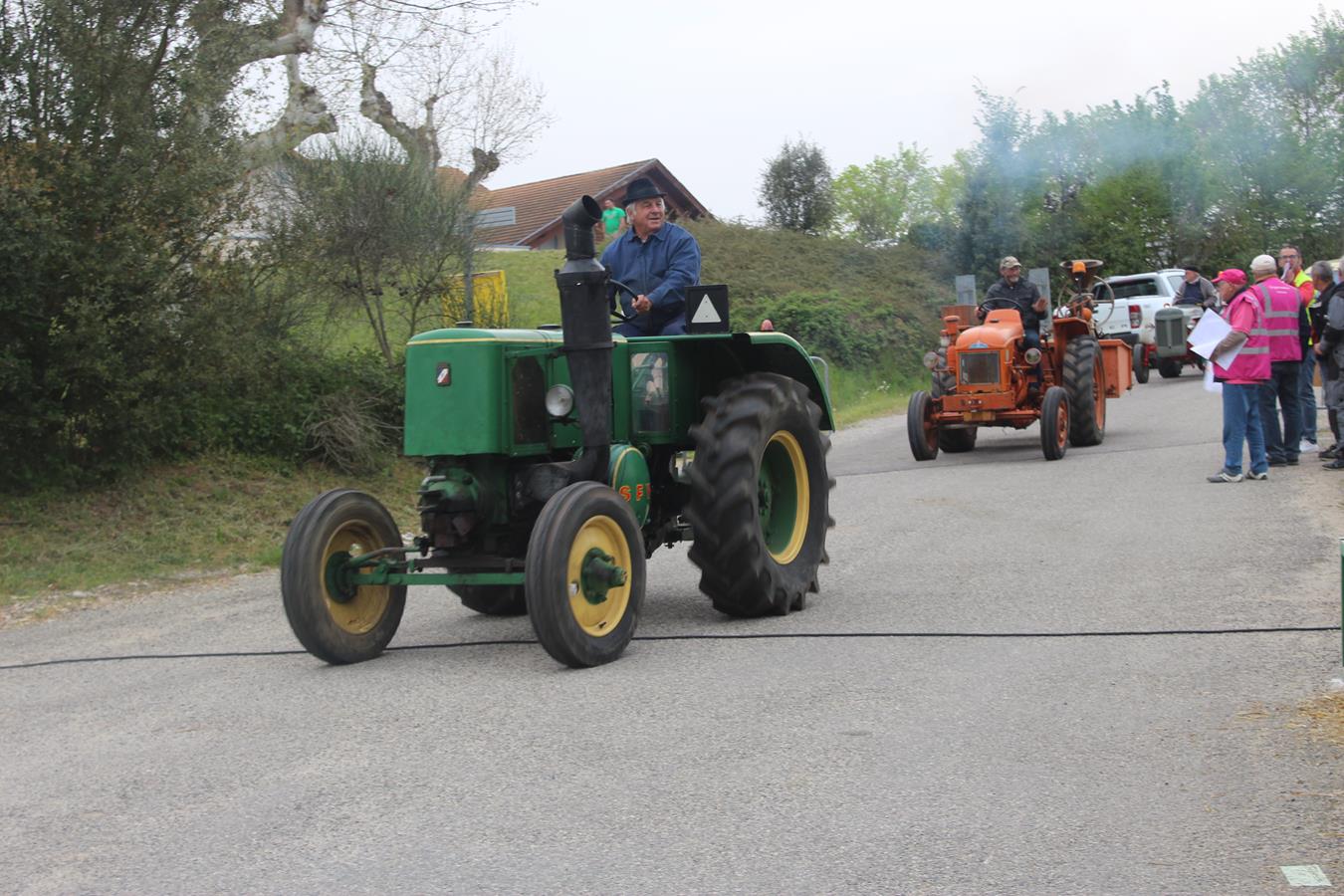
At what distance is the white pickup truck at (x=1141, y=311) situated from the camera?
26062 mm

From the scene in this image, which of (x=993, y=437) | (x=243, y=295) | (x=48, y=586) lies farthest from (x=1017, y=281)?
(x=48, y=586)

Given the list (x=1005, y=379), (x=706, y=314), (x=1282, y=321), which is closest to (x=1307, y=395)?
(x=1282, y=321)

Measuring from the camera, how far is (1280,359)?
1284 centimetres

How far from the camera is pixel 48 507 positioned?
453 inches

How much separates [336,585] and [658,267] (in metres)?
2.61

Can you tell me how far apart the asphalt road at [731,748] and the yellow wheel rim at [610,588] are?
258mm

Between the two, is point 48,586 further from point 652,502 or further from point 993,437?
point 993,437

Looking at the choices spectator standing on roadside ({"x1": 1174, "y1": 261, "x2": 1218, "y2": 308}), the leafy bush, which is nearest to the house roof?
the leafy bush

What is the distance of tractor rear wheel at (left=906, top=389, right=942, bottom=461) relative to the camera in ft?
52.1

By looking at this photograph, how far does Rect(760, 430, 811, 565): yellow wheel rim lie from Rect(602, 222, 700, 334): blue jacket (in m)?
0.95

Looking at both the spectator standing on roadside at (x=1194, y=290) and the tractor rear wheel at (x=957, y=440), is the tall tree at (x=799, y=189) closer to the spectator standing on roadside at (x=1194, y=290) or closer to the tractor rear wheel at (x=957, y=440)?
the spectator standing on roadside at (x=1194, y=290)

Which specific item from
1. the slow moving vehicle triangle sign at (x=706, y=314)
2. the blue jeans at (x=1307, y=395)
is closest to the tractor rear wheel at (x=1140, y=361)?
the blue jeans at (x=1307, y=395)

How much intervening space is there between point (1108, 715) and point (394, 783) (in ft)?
8.61

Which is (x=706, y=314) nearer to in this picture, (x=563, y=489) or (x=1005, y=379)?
(x=563, y=489)
